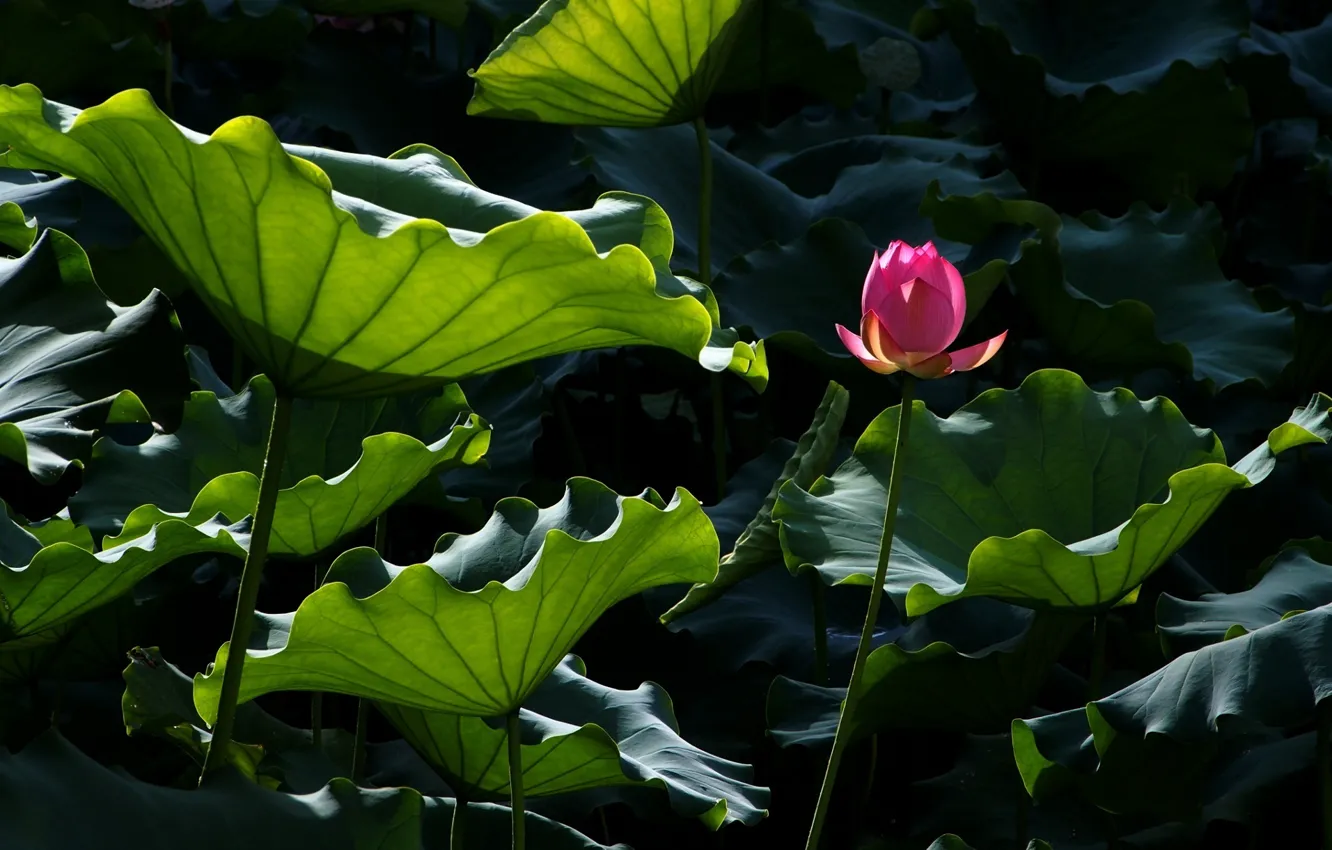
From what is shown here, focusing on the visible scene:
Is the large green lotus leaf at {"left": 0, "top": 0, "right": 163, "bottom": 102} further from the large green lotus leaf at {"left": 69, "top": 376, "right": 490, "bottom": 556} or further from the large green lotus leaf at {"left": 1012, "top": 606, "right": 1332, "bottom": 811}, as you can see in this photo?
the large green lotus leaf at {"left": 1012, "top": 606, "right": 1332, "bottom": 811}

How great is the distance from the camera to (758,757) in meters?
1.57

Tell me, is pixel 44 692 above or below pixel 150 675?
below

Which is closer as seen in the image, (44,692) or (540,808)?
(540,808)

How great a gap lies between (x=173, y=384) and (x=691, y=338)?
1.48 feet

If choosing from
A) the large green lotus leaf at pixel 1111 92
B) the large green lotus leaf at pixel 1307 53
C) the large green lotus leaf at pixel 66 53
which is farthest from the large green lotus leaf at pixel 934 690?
the large green lotus leaf at pixel 1307 53

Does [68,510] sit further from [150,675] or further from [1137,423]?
[1137,423]

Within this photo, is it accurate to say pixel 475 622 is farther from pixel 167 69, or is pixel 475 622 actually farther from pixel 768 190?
pixel 167 69

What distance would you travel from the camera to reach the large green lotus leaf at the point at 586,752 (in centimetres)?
97

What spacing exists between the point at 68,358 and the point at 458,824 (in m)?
0.44

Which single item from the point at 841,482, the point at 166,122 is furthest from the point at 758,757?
the point at 166,122

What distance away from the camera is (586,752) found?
95 cm

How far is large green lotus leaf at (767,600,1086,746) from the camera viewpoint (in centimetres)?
122

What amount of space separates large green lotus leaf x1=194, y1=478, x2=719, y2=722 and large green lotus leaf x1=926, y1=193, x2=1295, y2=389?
0.95 metres

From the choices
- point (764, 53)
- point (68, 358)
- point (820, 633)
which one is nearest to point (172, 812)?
point (68, 358)
